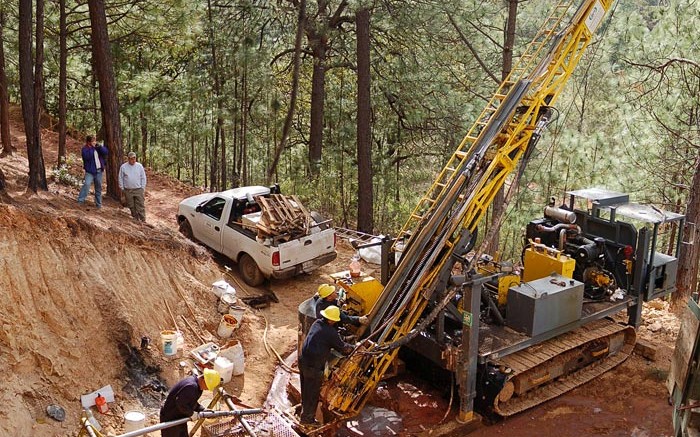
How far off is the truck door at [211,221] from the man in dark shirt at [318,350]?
19.5 feet

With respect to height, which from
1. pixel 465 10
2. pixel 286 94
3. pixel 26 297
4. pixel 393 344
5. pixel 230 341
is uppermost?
pixel 465 10

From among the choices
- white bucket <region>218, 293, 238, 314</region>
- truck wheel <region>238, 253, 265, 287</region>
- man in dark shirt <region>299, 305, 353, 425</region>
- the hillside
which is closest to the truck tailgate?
truck wheel <region>238, 253, 265, 287</region>

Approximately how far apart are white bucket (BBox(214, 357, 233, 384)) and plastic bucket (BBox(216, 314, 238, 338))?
1.07m

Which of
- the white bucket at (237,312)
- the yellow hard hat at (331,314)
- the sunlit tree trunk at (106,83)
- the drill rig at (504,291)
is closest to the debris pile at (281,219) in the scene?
the white bucket at (237,312)

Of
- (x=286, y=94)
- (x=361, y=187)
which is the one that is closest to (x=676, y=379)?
(x=361, y=187)

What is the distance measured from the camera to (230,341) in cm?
1048

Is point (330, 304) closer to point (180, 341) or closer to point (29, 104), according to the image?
point (180, 341)

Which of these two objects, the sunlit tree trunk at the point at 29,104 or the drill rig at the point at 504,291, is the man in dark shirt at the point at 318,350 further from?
the sunlit tree trunk at the point at 29,104

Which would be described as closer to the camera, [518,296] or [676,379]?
[676,379]

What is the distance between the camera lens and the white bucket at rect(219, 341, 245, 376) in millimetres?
9898

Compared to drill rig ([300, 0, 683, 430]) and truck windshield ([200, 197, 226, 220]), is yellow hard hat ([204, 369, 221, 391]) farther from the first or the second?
truck windshield ([200, 197, 226, 220])

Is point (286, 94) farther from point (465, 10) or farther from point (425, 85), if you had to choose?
point (465, 10)

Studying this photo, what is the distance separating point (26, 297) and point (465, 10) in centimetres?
1155

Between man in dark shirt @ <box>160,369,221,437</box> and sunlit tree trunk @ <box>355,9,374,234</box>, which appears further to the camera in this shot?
sunlit tree trunk @ <box>355,9,374,234</box>
